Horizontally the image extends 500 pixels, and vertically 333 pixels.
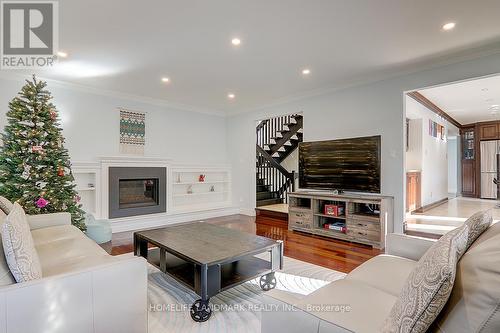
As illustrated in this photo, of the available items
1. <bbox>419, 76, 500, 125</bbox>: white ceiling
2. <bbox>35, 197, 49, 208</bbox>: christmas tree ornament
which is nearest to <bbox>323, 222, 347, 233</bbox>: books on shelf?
<bbox>419, 76, 500, 125</bbox>: white ceiling

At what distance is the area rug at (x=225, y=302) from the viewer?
1.94m

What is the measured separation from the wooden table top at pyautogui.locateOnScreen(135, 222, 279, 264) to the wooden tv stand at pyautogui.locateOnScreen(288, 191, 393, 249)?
1998 millimetres

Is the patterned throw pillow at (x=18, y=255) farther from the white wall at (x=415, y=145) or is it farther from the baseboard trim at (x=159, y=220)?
the white wall at (x=415, y=145)

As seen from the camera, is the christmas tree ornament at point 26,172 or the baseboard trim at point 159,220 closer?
the christmas tree ornament at point 26,172

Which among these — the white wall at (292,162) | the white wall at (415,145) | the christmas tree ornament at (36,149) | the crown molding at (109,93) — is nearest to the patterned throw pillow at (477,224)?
the christmas tree ornament at (36,149)

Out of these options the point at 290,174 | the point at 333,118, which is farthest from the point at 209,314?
the point at 290,174

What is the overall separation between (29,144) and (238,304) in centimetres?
332

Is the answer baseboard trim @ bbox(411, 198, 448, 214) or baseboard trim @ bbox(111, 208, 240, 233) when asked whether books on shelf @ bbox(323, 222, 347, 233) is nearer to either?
baseboard trim @ bbox(111, 208, 240, 233)

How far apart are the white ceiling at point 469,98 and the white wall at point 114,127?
15.2 ft

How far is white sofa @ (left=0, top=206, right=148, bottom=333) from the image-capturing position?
1.19 metres

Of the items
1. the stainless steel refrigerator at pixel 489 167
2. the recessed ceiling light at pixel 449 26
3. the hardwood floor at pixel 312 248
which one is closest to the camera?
the recessed ceiling light at pixel 449 26

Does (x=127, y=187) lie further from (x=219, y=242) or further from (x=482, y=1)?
(x=482, y=1)

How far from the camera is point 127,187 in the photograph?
5.17 metres

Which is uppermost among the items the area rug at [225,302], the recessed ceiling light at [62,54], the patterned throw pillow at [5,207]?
the recessed ceiling light at [62,54]
